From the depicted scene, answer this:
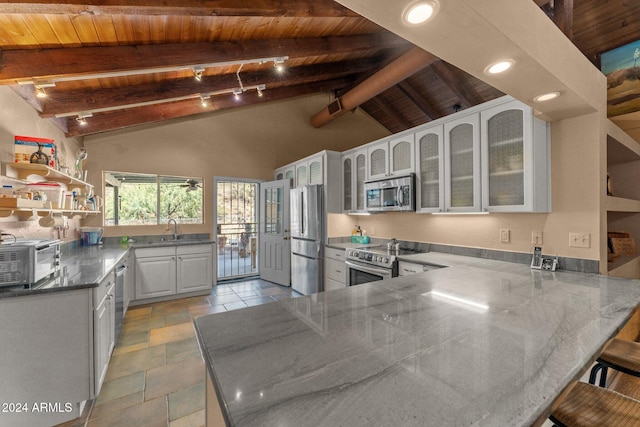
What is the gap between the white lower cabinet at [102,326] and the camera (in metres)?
1.95

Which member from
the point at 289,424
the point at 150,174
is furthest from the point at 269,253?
the point at 289,424

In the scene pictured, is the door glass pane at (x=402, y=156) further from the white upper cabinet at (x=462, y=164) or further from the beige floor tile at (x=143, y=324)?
the beige floor tile at (x=143, y=324)

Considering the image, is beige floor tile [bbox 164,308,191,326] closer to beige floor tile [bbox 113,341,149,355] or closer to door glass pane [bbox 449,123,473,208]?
beige floor tile [bbox 113,341,149,355]

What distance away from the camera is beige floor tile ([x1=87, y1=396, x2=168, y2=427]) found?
6.07ft

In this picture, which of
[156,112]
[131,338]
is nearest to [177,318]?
[131,338]

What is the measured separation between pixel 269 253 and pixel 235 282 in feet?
2.82

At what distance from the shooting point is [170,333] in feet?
10.4

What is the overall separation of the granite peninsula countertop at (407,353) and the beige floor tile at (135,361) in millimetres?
1950

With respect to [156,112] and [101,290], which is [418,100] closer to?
[156,112]

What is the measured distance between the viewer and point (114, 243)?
4281mm

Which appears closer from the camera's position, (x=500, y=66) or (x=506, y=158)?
(x=500, y=66)

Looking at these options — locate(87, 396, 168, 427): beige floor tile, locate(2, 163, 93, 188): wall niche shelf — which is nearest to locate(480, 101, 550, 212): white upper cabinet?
locate(87, 396, 168, 427): beige floor tile

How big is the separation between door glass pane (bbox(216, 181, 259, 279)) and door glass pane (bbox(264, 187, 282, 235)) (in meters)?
0.52

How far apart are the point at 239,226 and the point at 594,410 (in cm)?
561
